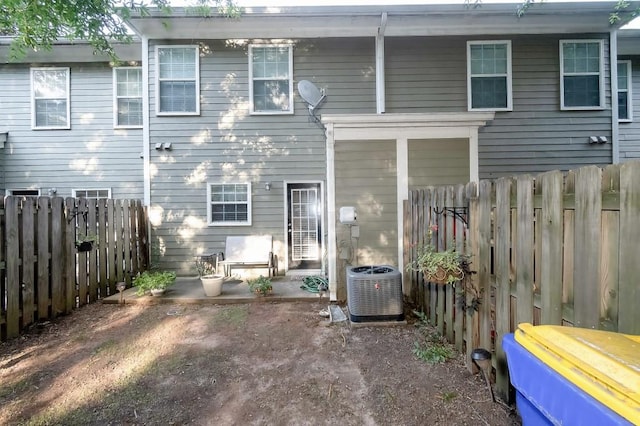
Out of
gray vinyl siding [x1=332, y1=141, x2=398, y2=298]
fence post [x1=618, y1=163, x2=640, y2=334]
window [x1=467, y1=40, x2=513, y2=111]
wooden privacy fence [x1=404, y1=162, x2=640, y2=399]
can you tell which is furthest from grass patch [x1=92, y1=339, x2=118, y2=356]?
window [x1=467, y1=40, x2=513, y2=111]

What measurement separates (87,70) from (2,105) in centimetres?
227

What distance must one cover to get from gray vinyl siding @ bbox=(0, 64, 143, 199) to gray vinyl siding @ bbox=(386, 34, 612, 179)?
6628 mm

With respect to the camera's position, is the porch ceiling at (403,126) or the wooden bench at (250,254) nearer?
the porch ceiling at (403,126)

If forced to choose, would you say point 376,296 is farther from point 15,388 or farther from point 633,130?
point 633,130

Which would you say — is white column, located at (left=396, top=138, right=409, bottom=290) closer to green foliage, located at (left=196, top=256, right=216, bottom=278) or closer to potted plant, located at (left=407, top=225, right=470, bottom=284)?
potted plant, located at (left=407, top=225, right=470, bottom=284)

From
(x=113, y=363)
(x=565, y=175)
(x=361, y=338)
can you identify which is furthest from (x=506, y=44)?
(x=113, y=363)

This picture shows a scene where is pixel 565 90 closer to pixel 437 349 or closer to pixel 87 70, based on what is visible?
pixel 437 349

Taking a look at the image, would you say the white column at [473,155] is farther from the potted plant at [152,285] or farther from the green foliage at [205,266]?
the potted plant at [152,285]

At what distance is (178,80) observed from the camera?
677 cm

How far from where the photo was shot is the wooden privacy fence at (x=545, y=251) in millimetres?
1465

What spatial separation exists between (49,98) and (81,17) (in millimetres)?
2873

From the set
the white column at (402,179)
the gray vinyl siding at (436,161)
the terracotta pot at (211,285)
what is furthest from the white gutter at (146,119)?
the gray vinyl siding at (436,161)

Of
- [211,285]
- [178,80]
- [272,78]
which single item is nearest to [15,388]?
[211,285]

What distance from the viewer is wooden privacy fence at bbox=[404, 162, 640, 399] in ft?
4.81
